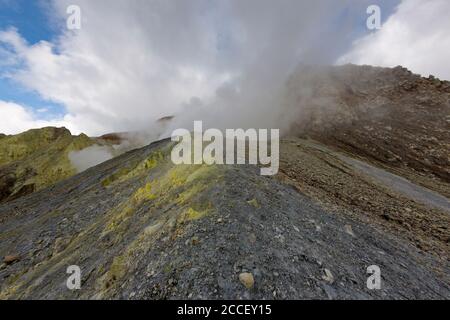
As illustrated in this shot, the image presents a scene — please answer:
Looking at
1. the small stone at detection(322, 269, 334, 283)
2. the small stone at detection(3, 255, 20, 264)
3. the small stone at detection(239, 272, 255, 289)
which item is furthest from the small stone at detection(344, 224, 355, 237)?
the small stone at detection(3, 255, 20, 264)

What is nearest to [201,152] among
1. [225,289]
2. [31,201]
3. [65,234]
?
[65,234]

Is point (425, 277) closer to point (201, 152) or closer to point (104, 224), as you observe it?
point (201, 152)

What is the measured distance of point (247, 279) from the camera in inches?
171

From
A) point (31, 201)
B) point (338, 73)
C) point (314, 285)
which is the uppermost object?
point (338, 73)

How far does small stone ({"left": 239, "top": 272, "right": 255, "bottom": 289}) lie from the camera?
168 inches

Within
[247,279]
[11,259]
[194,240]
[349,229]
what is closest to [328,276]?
[247,279]

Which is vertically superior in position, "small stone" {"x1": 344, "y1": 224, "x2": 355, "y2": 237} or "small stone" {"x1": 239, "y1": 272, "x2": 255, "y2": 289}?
"small stone" {"x1": 239, "y1": 272, "x2": 255, "y2": 289}

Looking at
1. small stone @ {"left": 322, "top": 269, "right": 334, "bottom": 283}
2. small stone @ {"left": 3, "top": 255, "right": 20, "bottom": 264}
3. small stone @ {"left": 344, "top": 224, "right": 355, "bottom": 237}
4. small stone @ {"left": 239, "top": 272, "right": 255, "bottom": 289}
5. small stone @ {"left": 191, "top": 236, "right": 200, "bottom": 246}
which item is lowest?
small stone @ {"left": 3, "top": 255, "right": 20, "bottom": 264}

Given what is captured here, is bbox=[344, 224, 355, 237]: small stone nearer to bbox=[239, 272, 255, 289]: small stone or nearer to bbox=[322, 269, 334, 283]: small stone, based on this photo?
bbox=[322, 269, 334, 283]: small stone

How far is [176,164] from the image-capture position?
11062 mm

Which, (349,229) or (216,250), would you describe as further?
(349,229)

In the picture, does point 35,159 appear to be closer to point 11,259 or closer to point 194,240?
point 11,259

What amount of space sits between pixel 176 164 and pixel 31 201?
1381 cm

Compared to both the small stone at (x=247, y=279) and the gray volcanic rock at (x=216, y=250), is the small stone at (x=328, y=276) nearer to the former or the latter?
the gray volcanic rock at (x=216, y=250)
